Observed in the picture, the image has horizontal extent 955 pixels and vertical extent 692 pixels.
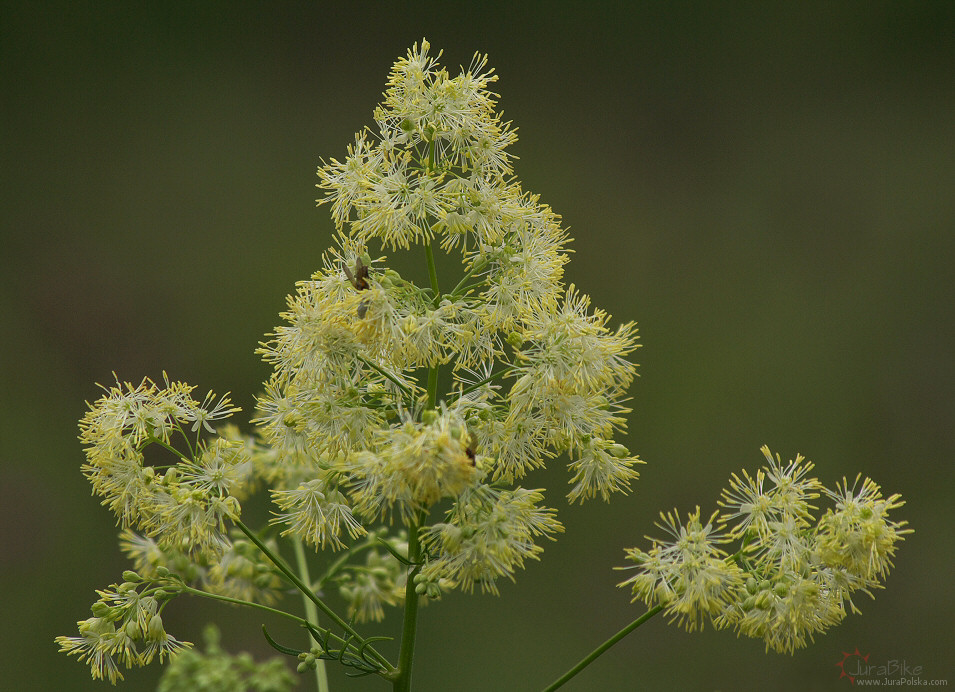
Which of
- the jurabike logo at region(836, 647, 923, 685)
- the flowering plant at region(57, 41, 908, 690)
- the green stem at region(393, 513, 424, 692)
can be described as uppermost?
the jurabike logo at region(836, 647, 923, 685)

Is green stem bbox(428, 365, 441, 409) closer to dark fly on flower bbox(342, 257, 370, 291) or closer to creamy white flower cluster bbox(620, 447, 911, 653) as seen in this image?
dark fly on flower bbox(342, 257, 370, 291)

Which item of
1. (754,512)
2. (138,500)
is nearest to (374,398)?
(138,500)

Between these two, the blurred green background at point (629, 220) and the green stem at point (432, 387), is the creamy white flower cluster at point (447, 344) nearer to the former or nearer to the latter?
the green stem at point (432, 387)

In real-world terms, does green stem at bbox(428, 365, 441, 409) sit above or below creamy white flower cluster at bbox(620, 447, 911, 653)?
above

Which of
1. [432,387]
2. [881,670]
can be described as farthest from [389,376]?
[881,670]

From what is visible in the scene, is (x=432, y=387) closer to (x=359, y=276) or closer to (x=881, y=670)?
(x=359, y=276)

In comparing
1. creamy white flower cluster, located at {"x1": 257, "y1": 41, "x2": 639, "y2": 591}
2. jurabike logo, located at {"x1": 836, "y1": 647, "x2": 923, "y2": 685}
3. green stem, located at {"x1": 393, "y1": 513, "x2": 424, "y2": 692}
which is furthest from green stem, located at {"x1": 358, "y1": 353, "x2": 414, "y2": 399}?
jurabike logo, located at {"x1": 836, "y1": 647, "x2": 923, "y2": 685}
